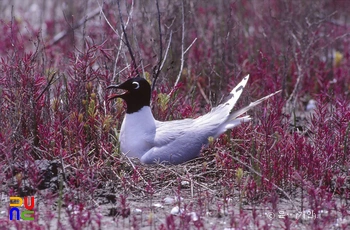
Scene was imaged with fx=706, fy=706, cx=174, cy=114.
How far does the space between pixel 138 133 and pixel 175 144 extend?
0.33 meters

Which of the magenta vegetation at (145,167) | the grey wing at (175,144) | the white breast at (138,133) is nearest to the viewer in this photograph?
the magenta vegetation at (145,167)

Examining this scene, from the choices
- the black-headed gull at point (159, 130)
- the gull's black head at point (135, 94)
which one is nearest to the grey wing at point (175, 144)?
the black-headed gull at point (159, 130)

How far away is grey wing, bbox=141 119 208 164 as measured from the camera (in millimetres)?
5656

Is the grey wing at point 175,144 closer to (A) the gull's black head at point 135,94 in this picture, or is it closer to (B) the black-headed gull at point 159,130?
(B) the black-headed gull at point 159,130

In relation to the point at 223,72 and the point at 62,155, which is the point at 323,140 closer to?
the point at 62,155

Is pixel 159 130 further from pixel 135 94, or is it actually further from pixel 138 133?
pixel 135 94

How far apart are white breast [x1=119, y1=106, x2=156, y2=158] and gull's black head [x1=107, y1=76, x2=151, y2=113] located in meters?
0.05

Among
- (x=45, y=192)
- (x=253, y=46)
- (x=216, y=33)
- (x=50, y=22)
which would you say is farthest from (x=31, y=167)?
(x=50, y=22)

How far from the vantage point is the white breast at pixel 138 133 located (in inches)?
227

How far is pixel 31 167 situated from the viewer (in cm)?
486

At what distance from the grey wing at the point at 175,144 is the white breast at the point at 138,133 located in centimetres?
7

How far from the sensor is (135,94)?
5879 millimetres

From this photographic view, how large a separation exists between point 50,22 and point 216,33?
3348mm

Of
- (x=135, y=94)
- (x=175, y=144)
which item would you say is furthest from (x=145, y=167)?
(x=135, y=94)
